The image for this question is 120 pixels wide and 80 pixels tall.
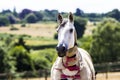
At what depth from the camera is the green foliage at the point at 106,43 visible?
53.2 meters

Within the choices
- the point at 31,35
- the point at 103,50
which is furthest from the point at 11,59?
the point at 31,35

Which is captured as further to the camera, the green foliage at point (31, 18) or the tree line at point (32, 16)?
the green foliage at point (31, 18)

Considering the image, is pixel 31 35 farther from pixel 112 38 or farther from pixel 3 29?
pixel 112 38

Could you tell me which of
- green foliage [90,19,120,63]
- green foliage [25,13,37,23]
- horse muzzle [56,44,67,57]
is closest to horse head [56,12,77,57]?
horse muzzle [56,44,67,57]

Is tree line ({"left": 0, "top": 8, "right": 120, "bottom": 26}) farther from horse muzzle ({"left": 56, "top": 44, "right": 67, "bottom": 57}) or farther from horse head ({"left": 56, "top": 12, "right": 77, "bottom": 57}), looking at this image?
horse muzzle ({"left": 56, "top": 44, "right": 67, "bottom": 57})

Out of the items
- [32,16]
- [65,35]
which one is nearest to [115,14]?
[32,16]

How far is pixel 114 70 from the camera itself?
26906 millimetres

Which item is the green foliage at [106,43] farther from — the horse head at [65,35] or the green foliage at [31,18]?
the green foliage at [31,18]

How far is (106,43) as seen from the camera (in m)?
56.1

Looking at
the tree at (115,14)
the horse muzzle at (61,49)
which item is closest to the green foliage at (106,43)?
the horse muzzle at (61,49)

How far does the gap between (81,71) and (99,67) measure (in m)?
18.2

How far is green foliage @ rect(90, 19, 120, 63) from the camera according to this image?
174ft

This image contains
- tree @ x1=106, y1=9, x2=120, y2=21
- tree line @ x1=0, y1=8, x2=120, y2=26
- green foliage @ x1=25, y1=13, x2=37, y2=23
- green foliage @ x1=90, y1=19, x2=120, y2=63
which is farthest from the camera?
green foliage @ x1=25, y1=13, x2=37, y2=23

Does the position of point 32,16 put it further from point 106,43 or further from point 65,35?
point 65,35
